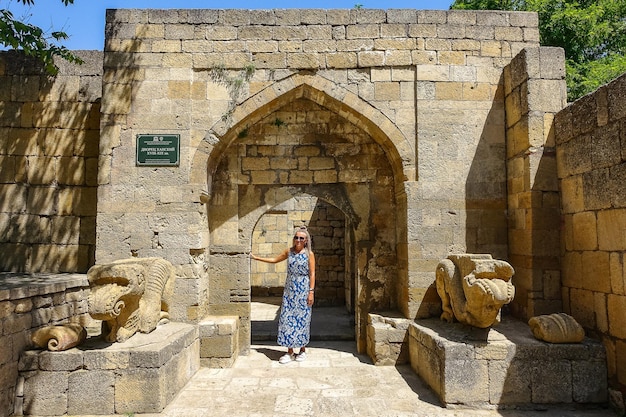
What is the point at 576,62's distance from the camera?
912 centimetres

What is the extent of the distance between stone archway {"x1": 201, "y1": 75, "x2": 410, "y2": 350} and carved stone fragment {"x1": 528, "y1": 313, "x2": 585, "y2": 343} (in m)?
1.90

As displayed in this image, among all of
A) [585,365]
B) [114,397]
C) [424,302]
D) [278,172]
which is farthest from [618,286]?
[114,397]

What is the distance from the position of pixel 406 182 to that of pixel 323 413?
2807 mm

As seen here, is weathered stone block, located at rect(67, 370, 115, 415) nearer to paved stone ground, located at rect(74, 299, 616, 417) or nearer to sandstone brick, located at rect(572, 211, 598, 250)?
paved stone ground, located at rect(74, 299, 616, 417)

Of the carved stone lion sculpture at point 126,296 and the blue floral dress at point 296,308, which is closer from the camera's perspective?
the carved stone lion sculpture at point 126,296

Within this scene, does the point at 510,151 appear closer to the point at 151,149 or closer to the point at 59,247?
the point at 151,149

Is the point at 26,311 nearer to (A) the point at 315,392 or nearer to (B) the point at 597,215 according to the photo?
(A) the point at 315,392

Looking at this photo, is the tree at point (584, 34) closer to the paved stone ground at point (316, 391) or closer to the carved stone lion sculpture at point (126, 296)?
the paved stone ground at point (316, 391)

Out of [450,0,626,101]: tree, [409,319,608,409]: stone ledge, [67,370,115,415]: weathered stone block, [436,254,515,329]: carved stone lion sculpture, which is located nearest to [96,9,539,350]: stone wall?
[436,254,515,329]: carved stone lion sculpture

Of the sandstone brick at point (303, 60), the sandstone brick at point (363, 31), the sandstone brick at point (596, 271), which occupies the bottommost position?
the sandstone brick at point (596, 271)

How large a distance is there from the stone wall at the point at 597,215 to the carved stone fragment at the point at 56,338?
4837mm

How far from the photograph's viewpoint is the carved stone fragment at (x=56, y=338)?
373 centimetres

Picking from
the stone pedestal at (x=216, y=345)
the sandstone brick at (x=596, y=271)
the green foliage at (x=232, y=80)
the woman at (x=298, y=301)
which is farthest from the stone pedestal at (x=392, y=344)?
the green foliage at (x=232, y=80)

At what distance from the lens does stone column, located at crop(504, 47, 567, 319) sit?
15.1 ft
